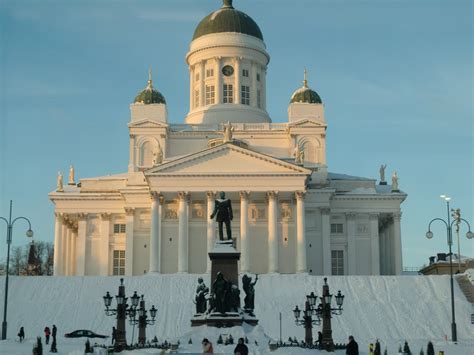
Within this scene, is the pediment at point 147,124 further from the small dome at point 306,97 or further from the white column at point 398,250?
the white column at point 398,250

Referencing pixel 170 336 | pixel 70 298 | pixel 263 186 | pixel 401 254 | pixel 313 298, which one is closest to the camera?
pixel 313 298

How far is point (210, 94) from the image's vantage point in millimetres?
88812

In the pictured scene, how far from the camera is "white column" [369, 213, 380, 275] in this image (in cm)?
7744

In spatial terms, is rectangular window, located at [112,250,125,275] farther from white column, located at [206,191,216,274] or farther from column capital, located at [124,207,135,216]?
white column, located at [206,191,216,274]

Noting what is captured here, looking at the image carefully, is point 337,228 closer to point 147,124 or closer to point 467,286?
point 467,286

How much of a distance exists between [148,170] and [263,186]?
31.5 feet

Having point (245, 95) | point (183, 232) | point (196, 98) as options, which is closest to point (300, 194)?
point (183, 232)

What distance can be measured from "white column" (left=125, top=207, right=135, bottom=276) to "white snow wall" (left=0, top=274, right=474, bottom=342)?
10.7 metres

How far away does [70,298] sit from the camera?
59969mm

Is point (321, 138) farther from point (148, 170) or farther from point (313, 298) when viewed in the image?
point (313, 298)

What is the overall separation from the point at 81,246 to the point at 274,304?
26721 millimetres

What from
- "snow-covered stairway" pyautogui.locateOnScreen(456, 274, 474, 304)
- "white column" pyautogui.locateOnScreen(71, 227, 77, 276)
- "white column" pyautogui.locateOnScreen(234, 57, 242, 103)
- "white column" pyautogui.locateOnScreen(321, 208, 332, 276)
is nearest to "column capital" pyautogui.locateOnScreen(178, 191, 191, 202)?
"white column" pyautogui.locateOnScreen(321, 208, 332, 276)

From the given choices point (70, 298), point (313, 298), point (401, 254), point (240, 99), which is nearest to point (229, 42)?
point (240, 99)

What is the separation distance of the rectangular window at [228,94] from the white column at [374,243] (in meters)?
19.1
